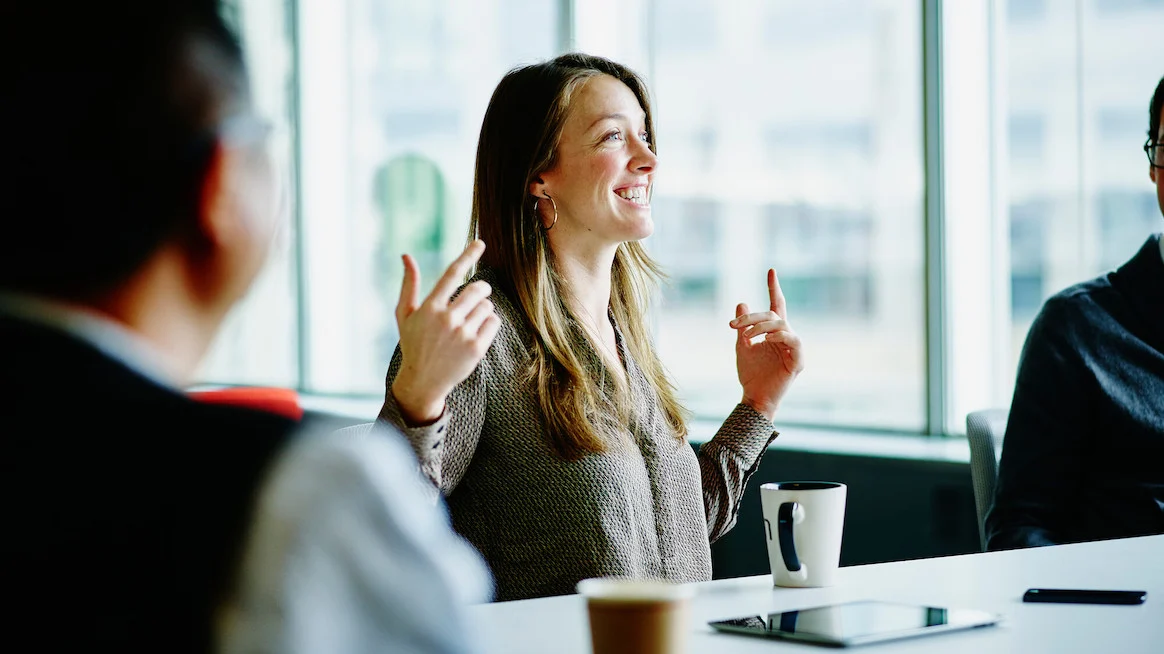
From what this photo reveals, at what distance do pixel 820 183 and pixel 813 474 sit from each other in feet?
3.11

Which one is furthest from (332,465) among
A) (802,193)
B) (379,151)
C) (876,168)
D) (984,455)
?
(379,151)

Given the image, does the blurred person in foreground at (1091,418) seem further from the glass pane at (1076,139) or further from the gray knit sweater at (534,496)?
the glass pane at (1076,139)

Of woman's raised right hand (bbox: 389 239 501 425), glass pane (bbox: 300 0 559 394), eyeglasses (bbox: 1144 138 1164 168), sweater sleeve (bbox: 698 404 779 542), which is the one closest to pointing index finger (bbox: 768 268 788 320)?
sweater sleeve (bbox: 698 404 779 542)

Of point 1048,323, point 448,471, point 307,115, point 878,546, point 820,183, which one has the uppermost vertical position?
point 307,115

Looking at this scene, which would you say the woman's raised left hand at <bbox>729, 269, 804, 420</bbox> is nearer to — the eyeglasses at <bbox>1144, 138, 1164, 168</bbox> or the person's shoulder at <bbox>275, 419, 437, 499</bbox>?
the eyeglasses at <bbox>1144, 138, 1164, 168</bbox>

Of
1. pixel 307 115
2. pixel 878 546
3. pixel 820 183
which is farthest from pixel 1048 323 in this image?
pixel 307 115

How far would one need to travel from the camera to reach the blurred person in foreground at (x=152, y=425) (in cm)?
48

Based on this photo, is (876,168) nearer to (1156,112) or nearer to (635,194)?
(1156,112)

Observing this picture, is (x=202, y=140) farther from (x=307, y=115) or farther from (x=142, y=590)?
(x=307, y=115)

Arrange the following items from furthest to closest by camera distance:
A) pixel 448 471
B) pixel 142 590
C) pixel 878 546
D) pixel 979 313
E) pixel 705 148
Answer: pixel 705 148 → pixel 979 313 → pixel 878 546 → pixel 448 471 → pixel 142 590

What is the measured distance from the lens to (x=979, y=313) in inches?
126

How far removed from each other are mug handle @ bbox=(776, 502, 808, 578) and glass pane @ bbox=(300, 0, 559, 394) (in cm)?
345

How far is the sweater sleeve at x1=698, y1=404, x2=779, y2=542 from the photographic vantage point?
188 centimetres

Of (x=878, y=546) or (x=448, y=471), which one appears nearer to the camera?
(x=448, y=471)
